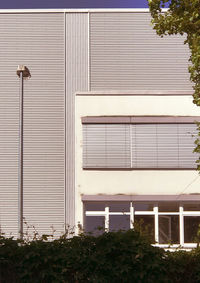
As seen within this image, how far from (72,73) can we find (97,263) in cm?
1799

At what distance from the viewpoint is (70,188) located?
22484mm

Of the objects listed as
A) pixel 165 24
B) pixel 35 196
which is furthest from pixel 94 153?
pixel 165 24

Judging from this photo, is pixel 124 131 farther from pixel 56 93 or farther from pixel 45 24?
pixel 45 24

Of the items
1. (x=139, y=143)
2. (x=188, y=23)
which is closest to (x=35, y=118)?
(x=139, y=143)

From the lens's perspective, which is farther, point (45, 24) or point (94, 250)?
point (45, 24)

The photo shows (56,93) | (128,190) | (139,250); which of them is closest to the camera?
(139,250)

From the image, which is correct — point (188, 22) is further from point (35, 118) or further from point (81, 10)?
point (81, 10)

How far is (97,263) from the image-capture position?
6414 millimetres

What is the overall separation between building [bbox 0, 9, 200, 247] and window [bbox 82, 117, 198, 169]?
48 millimetres

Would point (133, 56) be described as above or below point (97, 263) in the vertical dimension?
above

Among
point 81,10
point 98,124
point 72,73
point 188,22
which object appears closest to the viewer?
point 188,22

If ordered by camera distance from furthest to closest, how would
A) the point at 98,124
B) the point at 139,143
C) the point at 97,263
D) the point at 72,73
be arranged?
1. the point at 72,73
2. the point at 98,124
3. the point at 139,143
4. the point at 97,263

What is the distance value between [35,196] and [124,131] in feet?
17.6

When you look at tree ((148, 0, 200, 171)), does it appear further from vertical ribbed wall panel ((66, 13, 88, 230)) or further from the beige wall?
vertical ribbed wall panel ((66, 13, 88, 230))
